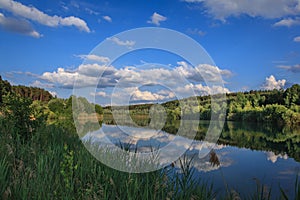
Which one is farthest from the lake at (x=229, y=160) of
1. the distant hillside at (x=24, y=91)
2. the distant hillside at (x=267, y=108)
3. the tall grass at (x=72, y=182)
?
the distant hillside at (x=267, y=108)

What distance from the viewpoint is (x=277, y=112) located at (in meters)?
45.7

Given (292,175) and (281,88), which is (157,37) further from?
(281,88)

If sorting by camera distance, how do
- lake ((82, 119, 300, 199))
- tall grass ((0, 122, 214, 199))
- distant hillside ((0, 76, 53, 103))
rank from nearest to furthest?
1. tall grass ((0, 122, 214, 199))
2. lake ((82, 119, 300, 199))
3. distant hillside ((0, 76, 53, 103))

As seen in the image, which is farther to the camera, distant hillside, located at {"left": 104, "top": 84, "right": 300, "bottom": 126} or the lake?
distant hillside, located at {"left": 104, "top": 84, "right": 300, "bottom": 126}

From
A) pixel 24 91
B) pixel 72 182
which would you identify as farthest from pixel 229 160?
pixel 24 91

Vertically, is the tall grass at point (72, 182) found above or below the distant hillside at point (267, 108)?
below

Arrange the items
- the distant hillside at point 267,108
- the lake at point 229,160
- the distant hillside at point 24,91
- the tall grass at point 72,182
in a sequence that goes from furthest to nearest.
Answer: the distant hillside at point 267,108, the distant hillside at point 24,91, the lake at point 229,160, the tall grass at point 72,182

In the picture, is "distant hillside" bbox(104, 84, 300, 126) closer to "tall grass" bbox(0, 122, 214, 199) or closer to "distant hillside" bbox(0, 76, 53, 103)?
"distant hillside" bbox(0, 76, 53, 103)

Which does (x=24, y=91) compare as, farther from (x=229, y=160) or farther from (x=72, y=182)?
(x=72, y=182)

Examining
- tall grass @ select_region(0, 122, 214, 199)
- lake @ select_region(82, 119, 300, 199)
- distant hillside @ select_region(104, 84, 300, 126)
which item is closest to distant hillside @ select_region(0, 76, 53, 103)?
lake @ select_region(82, 119, 300, 199)

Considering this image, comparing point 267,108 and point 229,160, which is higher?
point 267,108

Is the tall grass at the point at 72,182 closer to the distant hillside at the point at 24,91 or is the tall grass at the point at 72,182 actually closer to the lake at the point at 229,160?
the lake at the point at 229,160

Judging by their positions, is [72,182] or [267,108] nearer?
[72,182]

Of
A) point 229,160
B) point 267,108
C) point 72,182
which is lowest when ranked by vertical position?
point 229,160
